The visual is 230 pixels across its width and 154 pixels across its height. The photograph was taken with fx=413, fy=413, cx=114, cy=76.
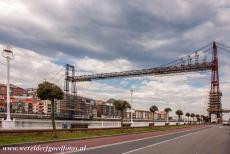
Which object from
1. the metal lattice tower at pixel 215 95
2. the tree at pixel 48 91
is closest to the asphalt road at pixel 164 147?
the tree at pixel 48 91

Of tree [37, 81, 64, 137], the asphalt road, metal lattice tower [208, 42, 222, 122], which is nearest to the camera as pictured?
the asphalt road

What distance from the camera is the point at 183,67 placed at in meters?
89.6

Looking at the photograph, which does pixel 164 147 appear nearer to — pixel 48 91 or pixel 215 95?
pixel 48 91

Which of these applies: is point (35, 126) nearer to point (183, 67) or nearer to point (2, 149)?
point (2, 149)

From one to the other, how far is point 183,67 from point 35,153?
73099mm

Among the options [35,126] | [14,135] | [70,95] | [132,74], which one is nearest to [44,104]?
[70,95]

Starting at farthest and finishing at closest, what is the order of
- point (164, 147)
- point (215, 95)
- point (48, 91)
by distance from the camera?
point (215, 95) → point (48, 91) → point (164, 147)

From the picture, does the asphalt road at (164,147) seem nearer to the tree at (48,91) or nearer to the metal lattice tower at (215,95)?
the tree at (48,91)

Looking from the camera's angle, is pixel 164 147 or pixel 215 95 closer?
pixel 164 147

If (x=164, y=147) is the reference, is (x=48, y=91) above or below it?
above

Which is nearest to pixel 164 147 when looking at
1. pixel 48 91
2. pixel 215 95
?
pixel 48 91

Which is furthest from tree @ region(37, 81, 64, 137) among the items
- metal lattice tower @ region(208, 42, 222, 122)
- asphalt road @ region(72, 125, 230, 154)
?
metal lattice tower @ region(208, 42, 222, 122)

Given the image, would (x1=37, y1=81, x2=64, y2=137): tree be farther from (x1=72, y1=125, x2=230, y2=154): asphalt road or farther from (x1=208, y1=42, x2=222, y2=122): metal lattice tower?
(x1=208, y1=42, x2=222, y2=122): metal lattice tower

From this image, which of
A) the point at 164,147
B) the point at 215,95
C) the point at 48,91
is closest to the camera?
the point at 164,147
